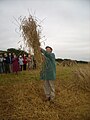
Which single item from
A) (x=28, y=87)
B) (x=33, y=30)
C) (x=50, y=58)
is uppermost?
(x=33, y=30)

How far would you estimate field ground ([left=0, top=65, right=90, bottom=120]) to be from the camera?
6943mm

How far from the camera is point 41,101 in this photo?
26.2 feet

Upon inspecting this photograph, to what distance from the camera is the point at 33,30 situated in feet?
25.9

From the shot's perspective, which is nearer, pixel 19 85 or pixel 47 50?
pixel 47 50

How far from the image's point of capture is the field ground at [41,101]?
22.8 feet

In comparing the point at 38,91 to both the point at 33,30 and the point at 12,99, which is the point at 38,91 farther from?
the point at 33,30

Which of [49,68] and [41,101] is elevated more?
[49,68]

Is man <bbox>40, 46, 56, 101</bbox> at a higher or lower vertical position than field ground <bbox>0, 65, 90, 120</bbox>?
higher

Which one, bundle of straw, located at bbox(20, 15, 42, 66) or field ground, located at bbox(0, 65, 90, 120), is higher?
bundle of straw, located at bbox(20, 15, 42, 66)

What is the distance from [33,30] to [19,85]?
254 centimetres

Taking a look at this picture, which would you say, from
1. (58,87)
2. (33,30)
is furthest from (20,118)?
(58,87)

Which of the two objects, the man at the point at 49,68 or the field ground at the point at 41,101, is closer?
the field ground at the point at 41,101

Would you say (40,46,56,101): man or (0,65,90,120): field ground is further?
(40,46,56,101): man

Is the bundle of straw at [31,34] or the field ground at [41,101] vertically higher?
the bundle of straw at [31,34]
